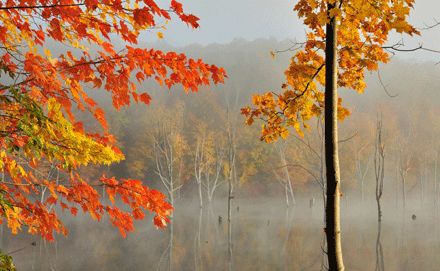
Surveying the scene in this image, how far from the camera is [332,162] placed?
11.8ft

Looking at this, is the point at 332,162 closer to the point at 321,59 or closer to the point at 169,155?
the point at 321,59

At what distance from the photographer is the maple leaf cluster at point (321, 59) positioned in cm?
358

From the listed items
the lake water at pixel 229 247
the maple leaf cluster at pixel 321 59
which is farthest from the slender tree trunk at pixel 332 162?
→ the lake water at pixel 229 247

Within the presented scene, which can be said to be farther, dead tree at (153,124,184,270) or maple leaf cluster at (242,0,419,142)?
dead tree at (153,124,184,270)

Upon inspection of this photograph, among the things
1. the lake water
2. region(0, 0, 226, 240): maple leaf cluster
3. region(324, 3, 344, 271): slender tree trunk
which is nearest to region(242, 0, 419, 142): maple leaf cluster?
region(324, 3, 344, 271): slender tree trunk

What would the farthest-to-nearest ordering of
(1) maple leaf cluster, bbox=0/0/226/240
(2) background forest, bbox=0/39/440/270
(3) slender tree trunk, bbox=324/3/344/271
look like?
(2) background forest, bbox=0/39/440/270
(3) slender tree trunk, bbox=324/3/344/271
(1) maple leaf cluster, bbox=0/0/226/240

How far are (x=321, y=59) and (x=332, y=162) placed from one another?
147 cm

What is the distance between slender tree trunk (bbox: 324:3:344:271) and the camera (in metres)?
3.49

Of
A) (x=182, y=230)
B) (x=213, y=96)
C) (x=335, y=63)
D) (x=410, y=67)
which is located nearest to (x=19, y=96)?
(x=335, y=63)

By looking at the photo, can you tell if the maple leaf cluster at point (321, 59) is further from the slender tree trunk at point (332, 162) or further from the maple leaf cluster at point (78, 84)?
the maple leaf cluster at point (78, 84)

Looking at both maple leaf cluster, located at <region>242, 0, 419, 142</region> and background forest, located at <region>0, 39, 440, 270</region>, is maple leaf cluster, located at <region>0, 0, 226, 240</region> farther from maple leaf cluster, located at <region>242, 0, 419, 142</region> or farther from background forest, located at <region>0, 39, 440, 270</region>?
background forest, located at <region>0, 39, 440, 270</region>

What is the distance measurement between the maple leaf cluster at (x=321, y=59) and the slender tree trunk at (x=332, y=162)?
10.5 inches

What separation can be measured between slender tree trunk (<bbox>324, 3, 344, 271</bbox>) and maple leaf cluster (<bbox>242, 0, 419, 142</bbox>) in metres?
0.27

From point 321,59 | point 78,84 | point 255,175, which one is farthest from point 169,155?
point 78,84
